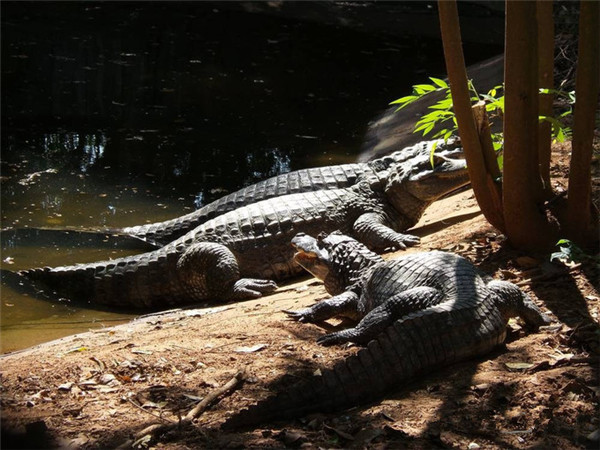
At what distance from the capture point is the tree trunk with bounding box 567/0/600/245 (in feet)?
13.1

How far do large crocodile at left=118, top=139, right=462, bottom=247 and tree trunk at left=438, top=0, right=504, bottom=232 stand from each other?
2.40 metres

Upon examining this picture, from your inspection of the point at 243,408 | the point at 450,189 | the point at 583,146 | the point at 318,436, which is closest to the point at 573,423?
the point at 318,436

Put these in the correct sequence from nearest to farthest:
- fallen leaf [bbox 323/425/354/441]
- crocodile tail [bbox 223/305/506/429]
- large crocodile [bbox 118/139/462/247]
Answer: fallen leaf [bbox 323/425/354/441]
crocodile tail [bbox 223/305/506/429]
large crocodile [bbox 118/139/462/247]

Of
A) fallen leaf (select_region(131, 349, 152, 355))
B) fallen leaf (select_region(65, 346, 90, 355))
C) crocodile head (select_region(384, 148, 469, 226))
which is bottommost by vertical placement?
fallen leaf (select_region(65, 346, 90, 355))

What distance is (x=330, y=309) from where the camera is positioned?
4578 millimetres

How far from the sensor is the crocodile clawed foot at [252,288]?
250 inches

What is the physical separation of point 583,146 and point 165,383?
2.52 meters

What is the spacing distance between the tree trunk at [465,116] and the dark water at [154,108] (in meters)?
3.15

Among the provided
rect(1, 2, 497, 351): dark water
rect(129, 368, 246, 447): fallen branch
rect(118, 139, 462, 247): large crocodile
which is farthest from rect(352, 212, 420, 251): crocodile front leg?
rect(129, 368, 246, 447): fallen branch

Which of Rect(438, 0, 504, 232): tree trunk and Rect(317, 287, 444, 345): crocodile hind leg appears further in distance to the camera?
Rect(438, 0, 504, 232): tree trunk

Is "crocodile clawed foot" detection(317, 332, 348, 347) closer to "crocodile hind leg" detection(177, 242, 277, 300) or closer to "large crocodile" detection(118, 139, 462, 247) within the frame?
"crocodile hind leg" detection(177, 242, 277, 300)

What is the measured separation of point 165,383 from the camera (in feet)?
12.0

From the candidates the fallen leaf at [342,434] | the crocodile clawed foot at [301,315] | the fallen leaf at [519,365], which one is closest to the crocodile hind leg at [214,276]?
the crocodile clawed foot at [301,315]

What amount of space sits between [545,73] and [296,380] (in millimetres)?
2563
